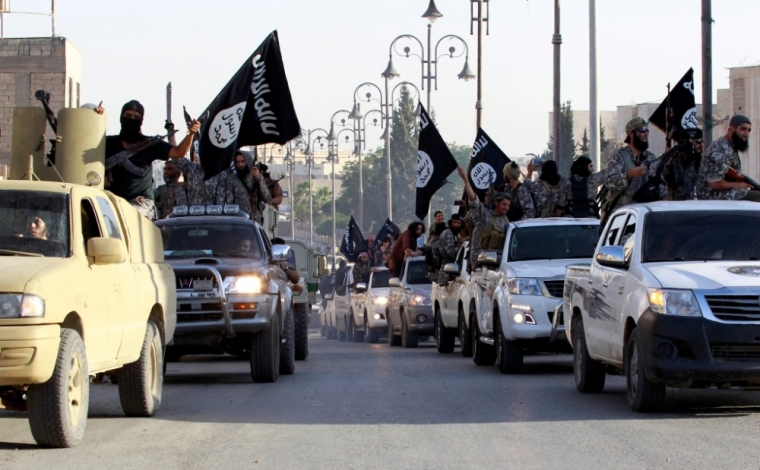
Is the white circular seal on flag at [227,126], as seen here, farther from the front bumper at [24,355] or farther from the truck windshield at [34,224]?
the front bumper at [24,355]

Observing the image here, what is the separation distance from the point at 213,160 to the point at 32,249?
970 centimetres

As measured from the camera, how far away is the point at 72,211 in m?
9.11

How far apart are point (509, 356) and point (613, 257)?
15.6ft

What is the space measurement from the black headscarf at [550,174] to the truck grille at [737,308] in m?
8.58

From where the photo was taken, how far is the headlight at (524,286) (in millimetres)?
15086

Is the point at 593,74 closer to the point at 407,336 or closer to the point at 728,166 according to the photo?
the point at 407,336

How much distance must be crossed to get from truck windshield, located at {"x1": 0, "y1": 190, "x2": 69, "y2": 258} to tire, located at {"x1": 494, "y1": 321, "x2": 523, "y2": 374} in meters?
7.19

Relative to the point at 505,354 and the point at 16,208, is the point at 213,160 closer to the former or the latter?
the point at 505,354

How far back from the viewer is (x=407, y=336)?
25.0 m

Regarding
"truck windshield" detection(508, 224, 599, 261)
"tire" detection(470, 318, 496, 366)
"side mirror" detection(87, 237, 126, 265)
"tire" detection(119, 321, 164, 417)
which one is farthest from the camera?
"tire" detection(470, 318, 496, 366)

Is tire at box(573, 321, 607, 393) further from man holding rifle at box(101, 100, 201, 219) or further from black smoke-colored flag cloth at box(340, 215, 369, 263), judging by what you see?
black smoke-colored flag cloth at box(340, 215, 369, 263)

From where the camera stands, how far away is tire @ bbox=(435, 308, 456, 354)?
21.5 m

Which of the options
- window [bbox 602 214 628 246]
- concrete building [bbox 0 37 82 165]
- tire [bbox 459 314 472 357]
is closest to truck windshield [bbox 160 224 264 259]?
window [bbox 602 214 628 246]

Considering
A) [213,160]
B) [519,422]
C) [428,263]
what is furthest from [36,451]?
[428,263]
